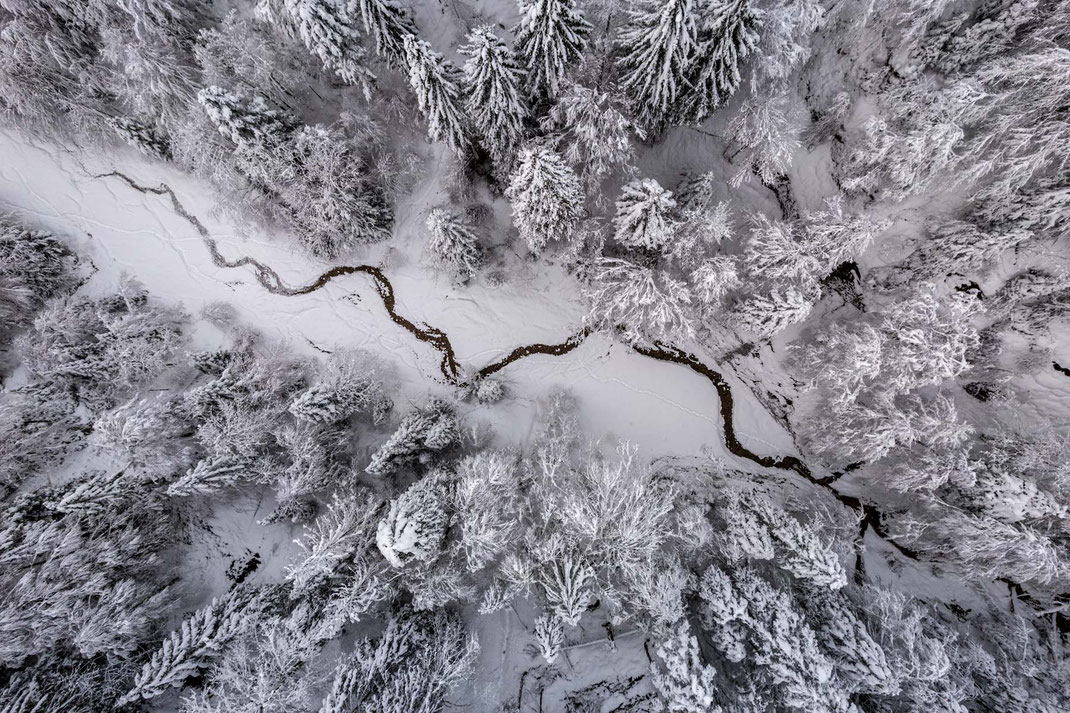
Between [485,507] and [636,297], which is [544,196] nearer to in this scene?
[636,297]

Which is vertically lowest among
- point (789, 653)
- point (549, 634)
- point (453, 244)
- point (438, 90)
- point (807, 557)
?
point (549, 634)

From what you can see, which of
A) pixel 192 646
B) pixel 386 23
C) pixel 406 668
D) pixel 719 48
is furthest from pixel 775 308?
pixel 192 646

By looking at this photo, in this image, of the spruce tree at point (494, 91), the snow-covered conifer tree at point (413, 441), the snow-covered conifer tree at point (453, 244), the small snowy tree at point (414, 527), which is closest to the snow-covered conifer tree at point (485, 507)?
the small snowy tree at point (414, 527)

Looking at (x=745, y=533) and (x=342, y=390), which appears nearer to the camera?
(x=745, y=533)

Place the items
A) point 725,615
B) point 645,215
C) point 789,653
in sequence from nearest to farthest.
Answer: point 789,653, point 645,215, point 725,615

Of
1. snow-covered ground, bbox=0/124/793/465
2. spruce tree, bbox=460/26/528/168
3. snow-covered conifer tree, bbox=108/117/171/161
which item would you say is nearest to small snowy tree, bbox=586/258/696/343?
snow-covered ground, bbox=0/124/793/465

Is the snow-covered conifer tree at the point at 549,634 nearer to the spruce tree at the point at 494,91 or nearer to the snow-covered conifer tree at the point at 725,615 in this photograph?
the snow-covered conifer tree at the point at 725,615

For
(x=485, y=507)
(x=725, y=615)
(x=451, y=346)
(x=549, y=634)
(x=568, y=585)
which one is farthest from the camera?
(x=451, y=346)

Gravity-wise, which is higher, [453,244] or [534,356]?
[453,244]
